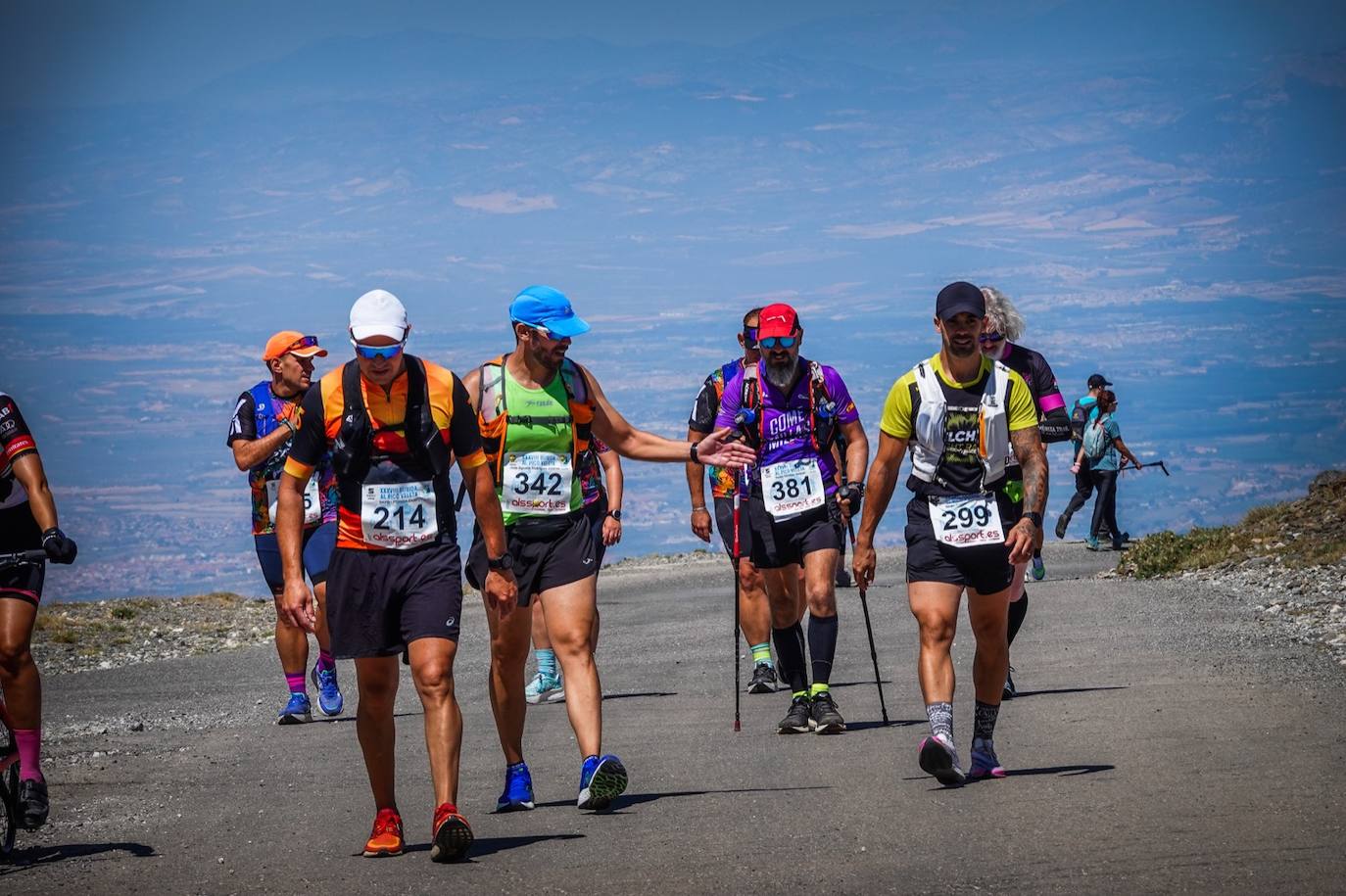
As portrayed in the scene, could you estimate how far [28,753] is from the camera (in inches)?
372

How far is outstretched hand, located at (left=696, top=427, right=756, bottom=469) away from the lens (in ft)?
32.1

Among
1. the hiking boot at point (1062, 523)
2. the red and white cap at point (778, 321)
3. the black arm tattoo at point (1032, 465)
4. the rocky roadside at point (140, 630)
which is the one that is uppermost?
the red and white cap at point (778, 321)

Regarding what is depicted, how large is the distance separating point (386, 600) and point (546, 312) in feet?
5.75

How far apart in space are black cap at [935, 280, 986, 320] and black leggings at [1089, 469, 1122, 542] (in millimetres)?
18218

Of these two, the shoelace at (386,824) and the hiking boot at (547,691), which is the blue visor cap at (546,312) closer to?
the shoelace at (386,824)

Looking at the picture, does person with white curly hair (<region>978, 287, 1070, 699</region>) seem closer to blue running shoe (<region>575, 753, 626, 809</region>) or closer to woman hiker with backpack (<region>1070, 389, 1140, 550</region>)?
blue running shoe (<region>575, 753, 626, 809</region>)

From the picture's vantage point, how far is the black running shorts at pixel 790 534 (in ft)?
38.6

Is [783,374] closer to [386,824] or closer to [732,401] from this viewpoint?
[732,401]

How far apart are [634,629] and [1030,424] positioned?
35.8ft

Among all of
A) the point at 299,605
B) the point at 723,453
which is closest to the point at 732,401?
the point at 723,453

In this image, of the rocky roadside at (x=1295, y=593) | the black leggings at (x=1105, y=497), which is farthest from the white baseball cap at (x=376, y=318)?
the black leggings at (x=1105, y=497)

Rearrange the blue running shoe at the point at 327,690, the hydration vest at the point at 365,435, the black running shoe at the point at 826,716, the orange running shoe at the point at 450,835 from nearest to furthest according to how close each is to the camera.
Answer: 1. the orange running shoe at the point at 450,835
2. the hydration vest at the point at 365,435
3. the black running shoe at the point at 826,716
4. the blue running shoe at the point at 327,690

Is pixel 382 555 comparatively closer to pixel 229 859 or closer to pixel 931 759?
pixel 229 859

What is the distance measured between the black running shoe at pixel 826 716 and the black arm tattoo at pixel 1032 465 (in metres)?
2.46
